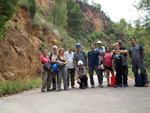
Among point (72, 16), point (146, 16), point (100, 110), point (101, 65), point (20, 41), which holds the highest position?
point (72, 16)

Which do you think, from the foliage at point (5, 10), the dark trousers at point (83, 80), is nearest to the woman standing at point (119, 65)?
the dark trousers at point (83, 80)

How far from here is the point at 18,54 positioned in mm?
12438

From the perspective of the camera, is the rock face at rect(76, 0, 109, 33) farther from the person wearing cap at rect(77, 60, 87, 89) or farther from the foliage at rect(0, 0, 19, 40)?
the person wearing cap at rect(77, 60, 87, 89)

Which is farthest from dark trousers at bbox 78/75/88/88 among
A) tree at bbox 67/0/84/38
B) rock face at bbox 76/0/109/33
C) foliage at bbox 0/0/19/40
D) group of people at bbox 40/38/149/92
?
rock face at bbox 76/0/109/33

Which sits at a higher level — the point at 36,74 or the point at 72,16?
the point at 72,16

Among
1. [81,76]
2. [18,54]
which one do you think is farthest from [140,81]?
[18,54]

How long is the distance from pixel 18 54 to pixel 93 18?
87.4m

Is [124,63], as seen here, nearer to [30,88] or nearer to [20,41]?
[30,88]

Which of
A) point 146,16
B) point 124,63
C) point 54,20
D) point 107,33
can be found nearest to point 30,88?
point 124,63

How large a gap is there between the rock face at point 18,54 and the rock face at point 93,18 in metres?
70.7

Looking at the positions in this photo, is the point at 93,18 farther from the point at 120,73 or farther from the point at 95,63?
the point at 120,73

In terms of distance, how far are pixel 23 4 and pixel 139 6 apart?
11001 mm

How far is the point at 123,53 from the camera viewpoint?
24.3 ft

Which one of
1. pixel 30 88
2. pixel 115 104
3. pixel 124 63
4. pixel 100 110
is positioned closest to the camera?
pixel 100 110
